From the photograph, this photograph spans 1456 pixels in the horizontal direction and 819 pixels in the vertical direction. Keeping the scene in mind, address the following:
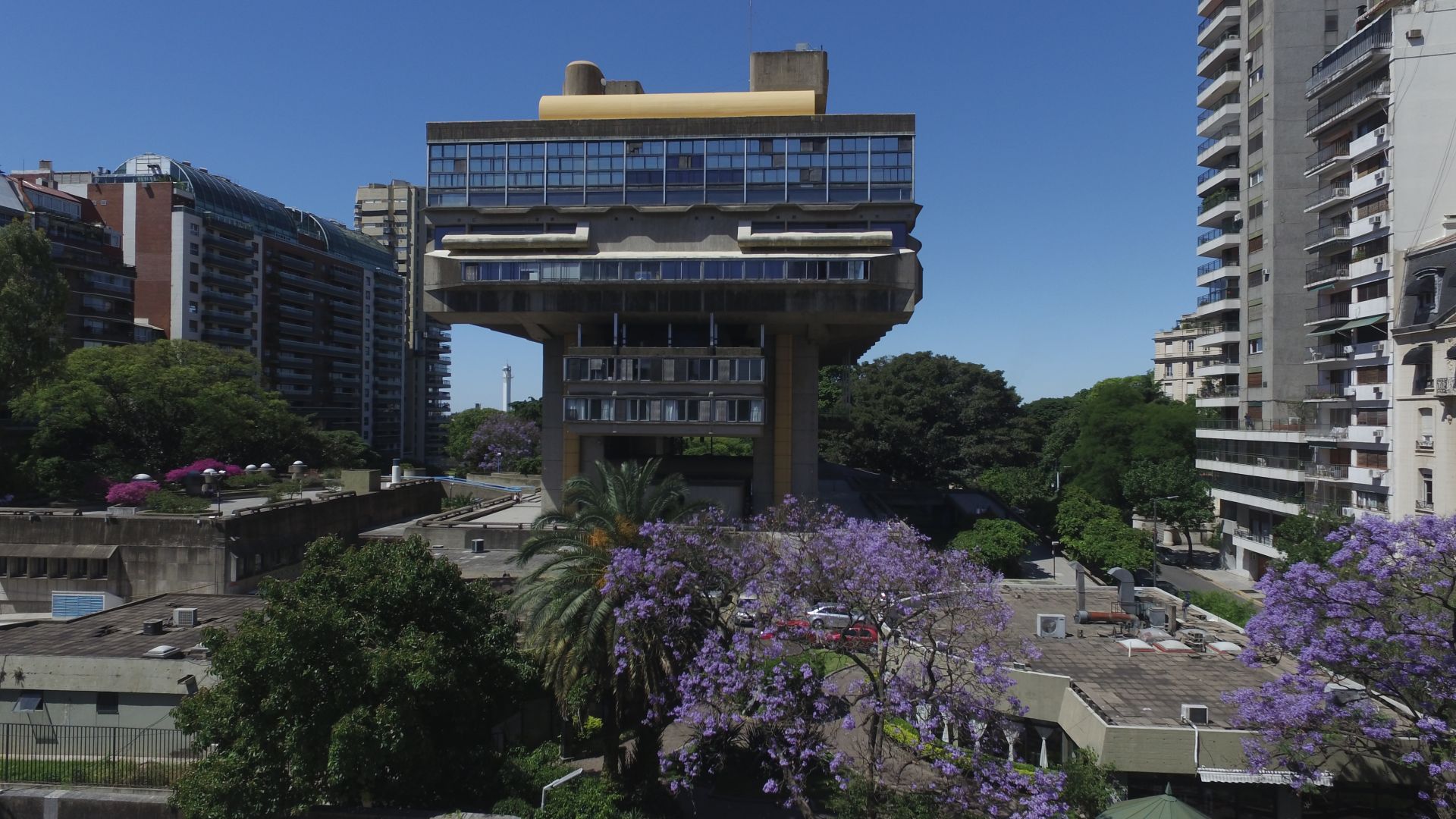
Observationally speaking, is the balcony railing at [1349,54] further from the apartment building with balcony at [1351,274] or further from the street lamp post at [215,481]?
the street lamp post at [215,481]

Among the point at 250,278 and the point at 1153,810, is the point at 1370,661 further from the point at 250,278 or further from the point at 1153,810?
the point at 250,278

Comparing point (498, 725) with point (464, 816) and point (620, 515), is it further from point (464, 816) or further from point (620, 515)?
point (620, 515)

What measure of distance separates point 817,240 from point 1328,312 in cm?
2806

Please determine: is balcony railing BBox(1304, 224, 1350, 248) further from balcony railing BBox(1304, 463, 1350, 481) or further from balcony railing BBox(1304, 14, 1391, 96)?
balcony railing BBox(1304, 463, 1350, 481)

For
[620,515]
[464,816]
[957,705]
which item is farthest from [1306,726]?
[464,816]

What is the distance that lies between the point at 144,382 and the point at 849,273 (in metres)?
45.8

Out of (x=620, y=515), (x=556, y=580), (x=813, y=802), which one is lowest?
(x=813, y=802)

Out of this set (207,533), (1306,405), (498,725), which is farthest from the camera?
(1306,405)

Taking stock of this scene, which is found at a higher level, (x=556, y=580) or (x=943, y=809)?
(x=556, y=580)

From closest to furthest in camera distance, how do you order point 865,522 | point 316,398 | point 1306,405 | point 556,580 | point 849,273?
point 556,580
point 865,522
point 849,273
point 1306,405
point 316,398

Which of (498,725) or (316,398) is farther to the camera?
(316,398)

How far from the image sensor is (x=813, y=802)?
18328 millimetres

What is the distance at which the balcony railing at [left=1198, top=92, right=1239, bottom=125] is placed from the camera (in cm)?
5431

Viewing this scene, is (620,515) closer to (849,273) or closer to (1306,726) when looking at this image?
(1306,726)
